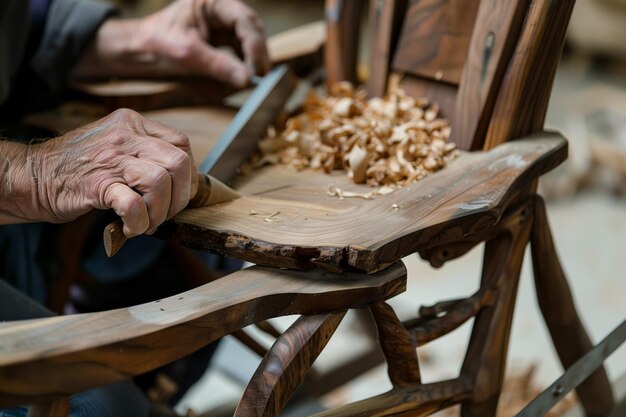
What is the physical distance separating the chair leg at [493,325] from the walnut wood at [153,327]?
0.25m

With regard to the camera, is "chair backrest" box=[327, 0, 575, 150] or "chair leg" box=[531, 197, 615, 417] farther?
"chair leg" box=[531, 197, 615, 417]

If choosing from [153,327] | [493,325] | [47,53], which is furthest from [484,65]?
[47,53]

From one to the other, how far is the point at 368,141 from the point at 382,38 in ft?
0.84

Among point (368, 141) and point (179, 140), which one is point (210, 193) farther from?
point (368, 141)

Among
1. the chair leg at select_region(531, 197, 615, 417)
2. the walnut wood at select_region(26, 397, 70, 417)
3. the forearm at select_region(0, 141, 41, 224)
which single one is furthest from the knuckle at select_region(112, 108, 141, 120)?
the chair leg at select_region(531, 197, 615, 417)

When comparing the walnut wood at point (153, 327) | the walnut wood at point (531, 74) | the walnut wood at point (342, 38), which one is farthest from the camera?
the walnut wood at point (342, 38)

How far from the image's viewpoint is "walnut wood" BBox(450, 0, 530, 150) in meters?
1.00

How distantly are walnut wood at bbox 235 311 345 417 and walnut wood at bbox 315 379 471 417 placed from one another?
0.36 feet

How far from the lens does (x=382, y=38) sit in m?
1.21

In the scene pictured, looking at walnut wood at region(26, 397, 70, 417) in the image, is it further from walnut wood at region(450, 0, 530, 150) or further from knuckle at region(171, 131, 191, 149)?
walnut wood at region(450, 0, 530, 150)

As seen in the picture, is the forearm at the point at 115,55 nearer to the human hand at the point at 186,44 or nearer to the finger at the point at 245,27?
the human hand at the point at 186,44

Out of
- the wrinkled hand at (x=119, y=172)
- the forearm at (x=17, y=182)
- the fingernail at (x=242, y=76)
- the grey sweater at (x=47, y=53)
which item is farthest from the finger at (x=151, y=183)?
the grey sweater at (x=47, y=53)

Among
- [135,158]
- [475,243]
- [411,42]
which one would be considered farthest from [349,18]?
[135,158]

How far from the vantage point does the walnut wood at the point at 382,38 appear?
3.92ft
